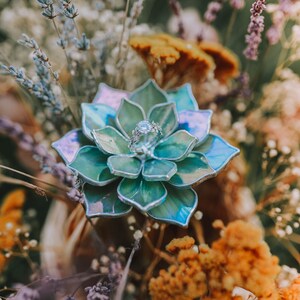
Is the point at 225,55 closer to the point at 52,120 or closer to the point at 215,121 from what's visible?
the point at 215,121

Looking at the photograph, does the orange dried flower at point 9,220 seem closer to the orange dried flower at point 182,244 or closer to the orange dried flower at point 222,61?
the orange dried flower at point 182,244

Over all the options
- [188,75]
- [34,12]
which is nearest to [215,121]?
[188,75]

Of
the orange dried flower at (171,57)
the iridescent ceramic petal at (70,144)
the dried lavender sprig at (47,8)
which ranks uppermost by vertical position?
the dried lavender sprig at (47,8)

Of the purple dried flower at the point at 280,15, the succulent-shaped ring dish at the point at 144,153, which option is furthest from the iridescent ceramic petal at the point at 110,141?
the purple dried flower at the point at 280,15

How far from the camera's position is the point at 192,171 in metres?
0.45

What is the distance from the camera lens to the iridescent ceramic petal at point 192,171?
0.43 metres

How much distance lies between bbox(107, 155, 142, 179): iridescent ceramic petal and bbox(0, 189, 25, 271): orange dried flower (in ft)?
0.59

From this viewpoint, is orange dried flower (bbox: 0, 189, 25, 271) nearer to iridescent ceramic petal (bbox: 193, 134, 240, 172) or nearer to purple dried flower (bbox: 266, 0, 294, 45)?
iridescent ceramic petal (bbox: 193, 134, 240, 172)

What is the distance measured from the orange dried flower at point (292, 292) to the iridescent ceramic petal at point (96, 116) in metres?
0.26

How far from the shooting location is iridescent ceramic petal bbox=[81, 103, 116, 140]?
48cm

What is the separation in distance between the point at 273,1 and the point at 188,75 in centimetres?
18

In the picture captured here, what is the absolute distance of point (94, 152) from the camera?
467mm

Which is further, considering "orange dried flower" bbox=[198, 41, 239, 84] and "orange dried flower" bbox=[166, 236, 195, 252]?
"orange dried flower" bbox=[198, 41, 239, 84]

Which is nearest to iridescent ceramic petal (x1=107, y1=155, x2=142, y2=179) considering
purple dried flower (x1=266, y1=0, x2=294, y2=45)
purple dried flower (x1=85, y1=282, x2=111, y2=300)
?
purple dried flower (x1=85, y1=282, x2=111, y2=300)
